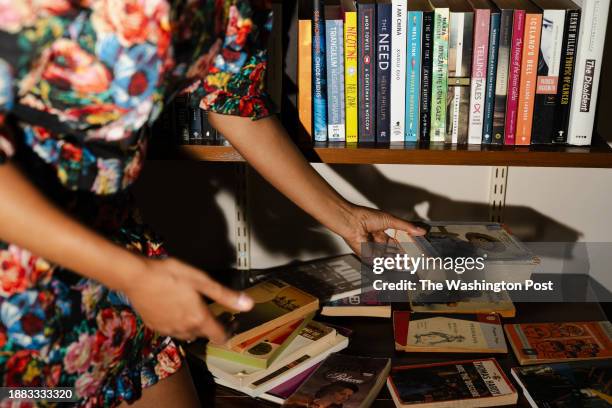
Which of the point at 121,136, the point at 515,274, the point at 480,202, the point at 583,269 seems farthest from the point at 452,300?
the point at 121,136

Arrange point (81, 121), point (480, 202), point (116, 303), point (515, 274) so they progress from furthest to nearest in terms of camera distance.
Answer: point (480, 202) → point (515, 274) → point (116, 303) → point (81, 121)

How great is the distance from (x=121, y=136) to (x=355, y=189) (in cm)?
84

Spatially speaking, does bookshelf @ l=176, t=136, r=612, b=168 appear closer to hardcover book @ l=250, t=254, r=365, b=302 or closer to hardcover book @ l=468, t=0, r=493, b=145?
hardcover book @ l=468, t=0, r=493, b=145

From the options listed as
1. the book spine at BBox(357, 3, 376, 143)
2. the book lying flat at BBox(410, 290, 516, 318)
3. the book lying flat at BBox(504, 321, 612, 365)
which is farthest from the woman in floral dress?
the book lying flat at BBox(504, 321, 612, 365)

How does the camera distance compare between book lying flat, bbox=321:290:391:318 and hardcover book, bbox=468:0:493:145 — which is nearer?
hardcover book, bbox=468:0:493:145

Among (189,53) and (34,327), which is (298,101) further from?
(34,327)

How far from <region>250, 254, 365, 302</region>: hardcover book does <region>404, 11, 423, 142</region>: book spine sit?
344mm

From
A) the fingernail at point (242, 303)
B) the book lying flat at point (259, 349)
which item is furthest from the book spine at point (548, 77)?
the fingernail at point (242, 303)

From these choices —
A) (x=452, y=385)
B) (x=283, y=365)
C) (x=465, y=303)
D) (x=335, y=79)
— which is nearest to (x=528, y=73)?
(x=335, y=79)

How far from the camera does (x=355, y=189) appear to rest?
158 centimetres

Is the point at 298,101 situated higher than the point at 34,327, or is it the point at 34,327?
the point at 298,101

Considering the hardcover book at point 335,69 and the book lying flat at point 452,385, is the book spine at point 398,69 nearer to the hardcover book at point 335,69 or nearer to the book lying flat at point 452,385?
the hardcover book at point 335,69

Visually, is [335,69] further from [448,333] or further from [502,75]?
[448,333]

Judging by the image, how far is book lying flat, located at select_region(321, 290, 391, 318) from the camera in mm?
1388
